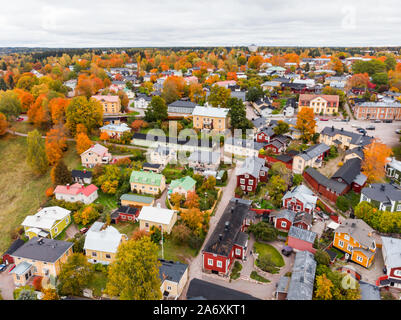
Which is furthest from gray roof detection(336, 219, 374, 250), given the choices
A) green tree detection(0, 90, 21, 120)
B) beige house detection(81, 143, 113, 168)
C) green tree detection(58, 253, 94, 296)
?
green tree detection(0, 90, 21, 120)

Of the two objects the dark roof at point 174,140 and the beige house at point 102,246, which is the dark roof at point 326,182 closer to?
the dark roof at point 174,140

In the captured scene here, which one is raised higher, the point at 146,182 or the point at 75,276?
the point at 146,182

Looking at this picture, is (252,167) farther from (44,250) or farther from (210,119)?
(44,250)

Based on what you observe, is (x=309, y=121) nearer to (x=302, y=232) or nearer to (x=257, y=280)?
(x=302, y=232)

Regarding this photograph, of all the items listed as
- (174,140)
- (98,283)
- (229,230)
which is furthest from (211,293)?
(174,140)

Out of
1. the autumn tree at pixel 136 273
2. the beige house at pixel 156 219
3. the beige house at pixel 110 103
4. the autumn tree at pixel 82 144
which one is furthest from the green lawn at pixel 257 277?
the beige house at pixel 110 103

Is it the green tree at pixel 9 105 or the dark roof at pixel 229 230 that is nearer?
the dark roof at pixel 229 230
